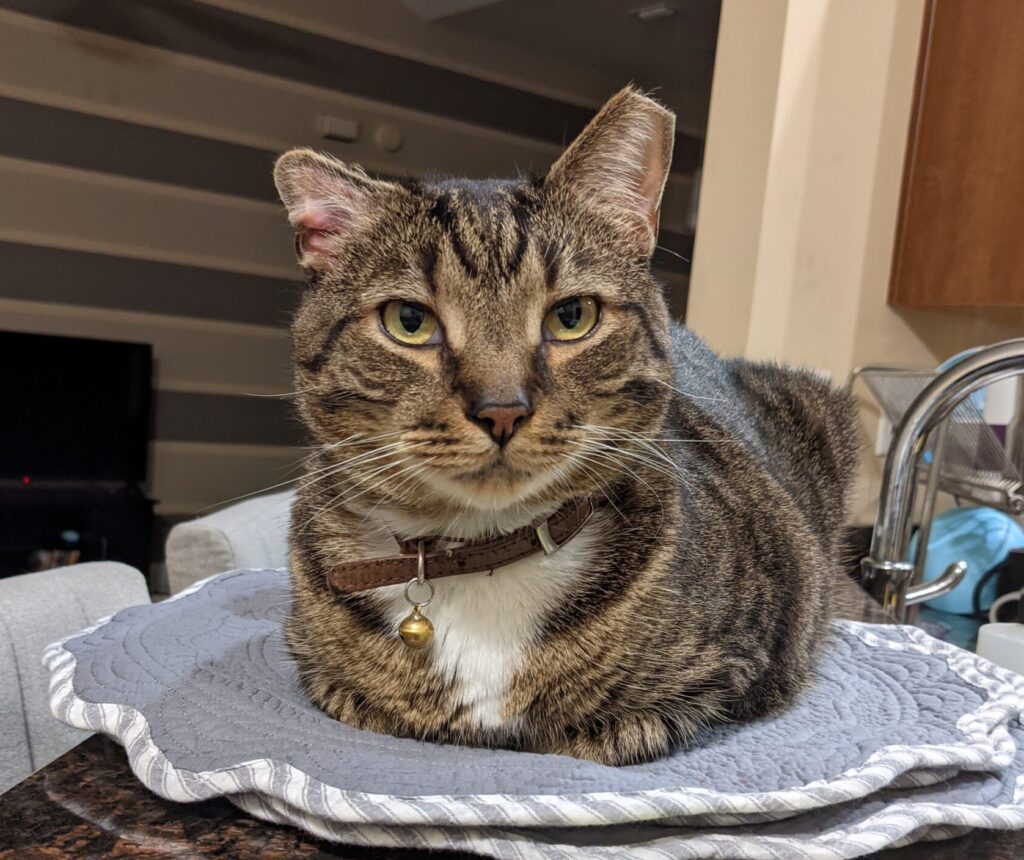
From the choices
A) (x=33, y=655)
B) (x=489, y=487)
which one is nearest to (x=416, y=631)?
(x=489, y=487)

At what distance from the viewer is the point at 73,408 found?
2.59 m

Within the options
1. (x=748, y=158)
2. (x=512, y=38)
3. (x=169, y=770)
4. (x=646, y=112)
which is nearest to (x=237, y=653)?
(x=169, y=770)

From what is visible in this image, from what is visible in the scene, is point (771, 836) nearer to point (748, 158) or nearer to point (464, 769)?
point (464, 769)

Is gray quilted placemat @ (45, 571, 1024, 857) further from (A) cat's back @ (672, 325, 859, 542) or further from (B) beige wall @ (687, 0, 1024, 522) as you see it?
(B) beige wall @ (687, 0, 1024, 522)

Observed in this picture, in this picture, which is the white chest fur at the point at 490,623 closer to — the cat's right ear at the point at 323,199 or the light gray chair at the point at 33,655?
the cat's right ear at the point at 323,199

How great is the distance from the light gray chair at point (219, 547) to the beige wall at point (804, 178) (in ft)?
3.30

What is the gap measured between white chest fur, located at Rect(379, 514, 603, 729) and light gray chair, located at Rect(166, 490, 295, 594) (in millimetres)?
722

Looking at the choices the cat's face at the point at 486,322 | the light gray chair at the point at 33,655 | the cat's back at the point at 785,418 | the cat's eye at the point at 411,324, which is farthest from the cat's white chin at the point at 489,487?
the light gray chair at the point at 33,655

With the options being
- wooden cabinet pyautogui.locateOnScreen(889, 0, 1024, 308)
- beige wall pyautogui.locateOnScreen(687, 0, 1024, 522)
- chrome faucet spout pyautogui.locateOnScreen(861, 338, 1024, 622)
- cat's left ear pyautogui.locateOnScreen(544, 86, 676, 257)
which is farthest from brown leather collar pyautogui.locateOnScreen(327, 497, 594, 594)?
wooden cabinet pyautogui.locateOnScreen(889, 0, 1024, 308)

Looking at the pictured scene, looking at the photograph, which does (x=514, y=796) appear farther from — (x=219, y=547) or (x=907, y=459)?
(x=219, y=547)

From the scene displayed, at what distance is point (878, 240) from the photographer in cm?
204

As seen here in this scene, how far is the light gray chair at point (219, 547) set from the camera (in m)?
1.44

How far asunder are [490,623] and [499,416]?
18 cm

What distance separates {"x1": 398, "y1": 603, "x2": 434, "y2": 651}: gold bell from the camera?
70 centimetres
